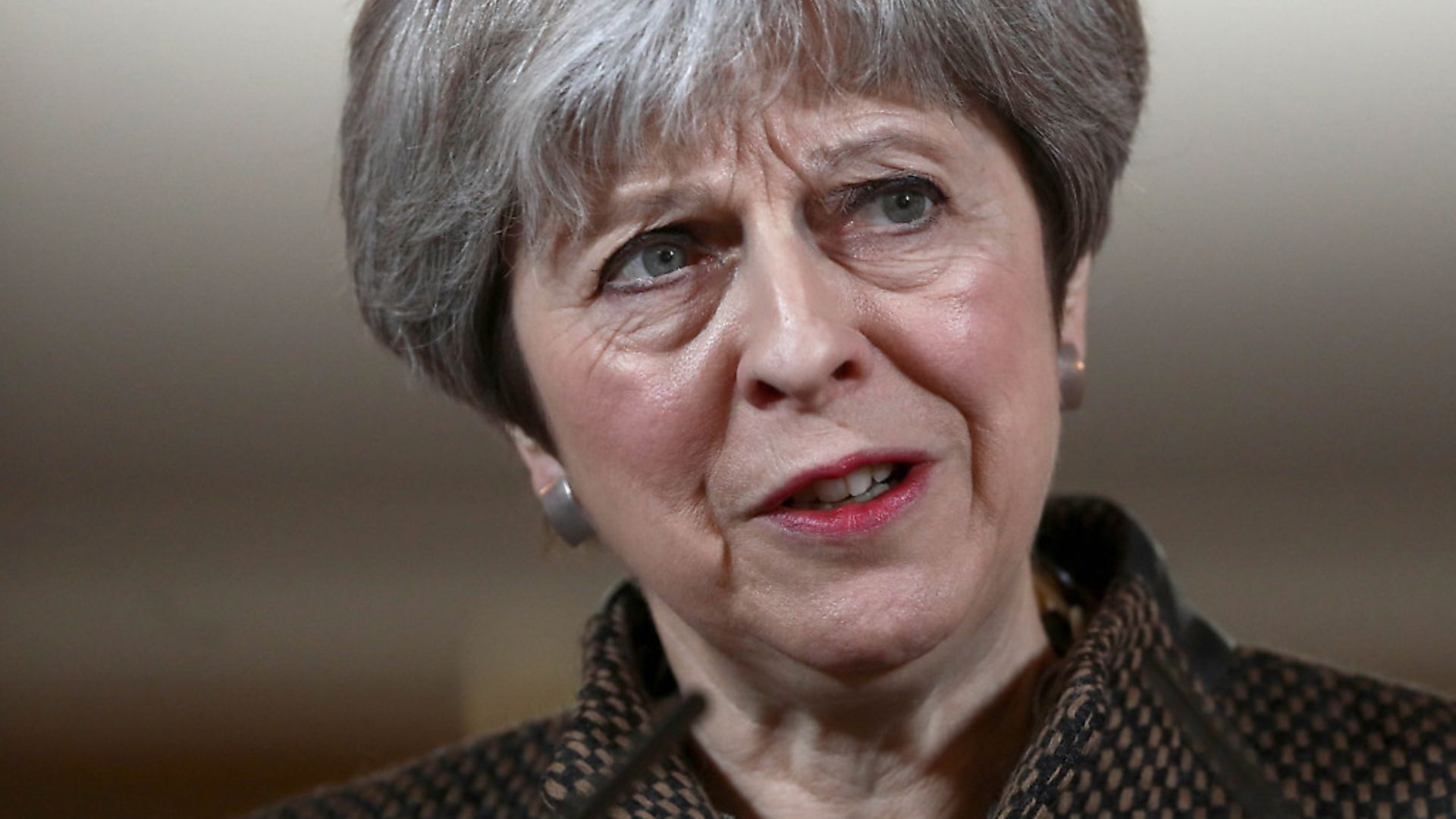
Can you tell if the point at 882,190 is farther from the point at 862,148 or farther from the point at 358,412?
the point at 358,412

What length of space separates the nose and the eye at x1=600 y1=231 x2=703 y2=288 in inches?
2.0

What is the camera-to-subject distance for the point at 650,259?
0.94 m

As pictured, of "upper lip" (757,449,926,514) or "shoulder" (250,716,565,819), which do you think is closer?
"upper lip" (757,449,926,514)

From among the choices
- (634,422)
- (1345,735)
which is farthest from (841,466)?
(1345,735)

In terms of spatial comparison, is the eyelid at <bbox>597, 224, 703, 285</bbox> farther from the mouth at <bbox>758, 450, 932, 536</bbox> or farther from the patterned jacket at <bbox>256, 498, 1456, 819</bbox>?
the patterned jacket at <bbox>256, 498, 1456, 819</bbox>

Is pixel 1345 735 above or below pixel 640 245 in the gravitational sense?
below

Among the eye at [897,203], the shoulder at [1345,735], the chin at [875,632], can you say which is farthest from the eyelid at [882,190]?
Result: the shoulder at [1345,735]

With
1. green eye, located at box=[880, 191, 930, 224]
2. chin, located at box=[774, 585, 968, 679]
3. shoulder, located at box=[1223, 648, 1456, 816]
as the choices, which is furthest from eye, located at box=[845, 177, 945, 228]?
shoulder, located at box=[1223, 648, 1456, 816]

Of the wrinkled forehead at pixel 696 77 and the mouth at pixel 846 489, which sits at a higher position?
the wrinkled forehead at pixel 696 77

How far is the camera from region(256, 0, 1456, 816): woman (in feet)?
2.85

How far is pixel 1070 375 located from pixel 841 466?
0.74 feet

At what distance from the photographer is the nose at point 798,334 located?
2.75 feet

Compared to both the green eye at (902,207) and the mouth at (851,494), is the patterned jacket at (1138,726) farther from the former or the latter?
the green eye at (902,207)

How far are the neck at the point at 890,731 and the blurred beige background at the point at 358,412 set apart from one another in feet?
1.79
